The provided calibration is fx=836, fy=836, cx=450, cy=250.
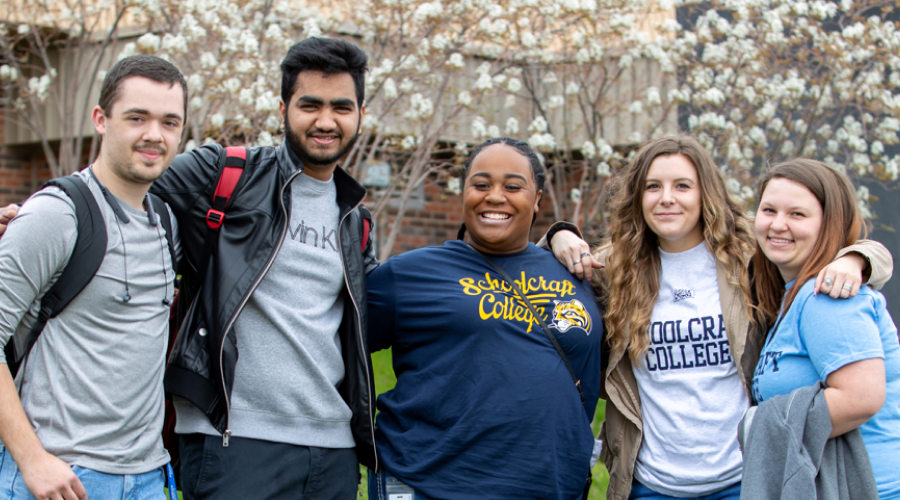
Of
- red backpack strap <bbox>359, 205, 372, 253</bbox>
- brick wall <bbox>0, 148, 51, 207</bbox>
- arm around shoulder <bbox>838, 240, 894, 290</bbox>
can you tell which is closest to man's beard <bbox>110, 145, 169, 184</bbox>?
red backpack strap <bbox>359, 205, 372, 253</bbox>

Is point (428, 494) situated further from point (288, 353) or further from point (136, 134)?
point (136, 134)

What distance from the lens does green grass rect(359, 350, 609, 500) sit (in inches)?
230

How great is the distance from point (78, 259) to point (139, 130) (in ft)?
1.57

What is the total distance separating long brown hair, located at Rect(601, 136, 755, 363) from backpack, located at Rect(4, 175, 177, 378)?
1.95 metres

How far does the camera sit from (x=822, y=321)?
2.69 metres

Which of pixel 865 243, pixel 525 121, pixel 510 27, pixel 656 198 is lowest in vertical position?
pixel 865 243

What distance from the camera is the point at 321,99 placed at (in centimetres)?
327

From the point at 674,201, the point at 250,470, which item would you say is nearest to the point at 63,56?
the point at 250,470

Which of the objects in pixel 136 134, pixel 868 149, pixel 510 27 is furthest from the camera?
pixel 868 149

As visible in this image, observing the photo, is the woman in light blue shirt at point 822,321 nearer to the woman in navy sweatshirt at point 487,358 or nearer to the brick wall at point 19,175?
the woman in navy sweatshirt at point 487,358

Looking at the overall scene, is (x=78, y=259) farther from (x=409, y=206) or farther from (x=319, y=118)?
(x=409, y=206)

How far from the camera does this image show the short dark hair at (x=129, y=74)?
2.75 m

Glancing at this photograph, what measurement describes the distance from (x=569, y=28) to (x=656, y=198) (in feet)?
16.6

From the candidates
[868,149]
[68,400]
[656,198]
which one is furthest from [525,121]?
[68,400]
